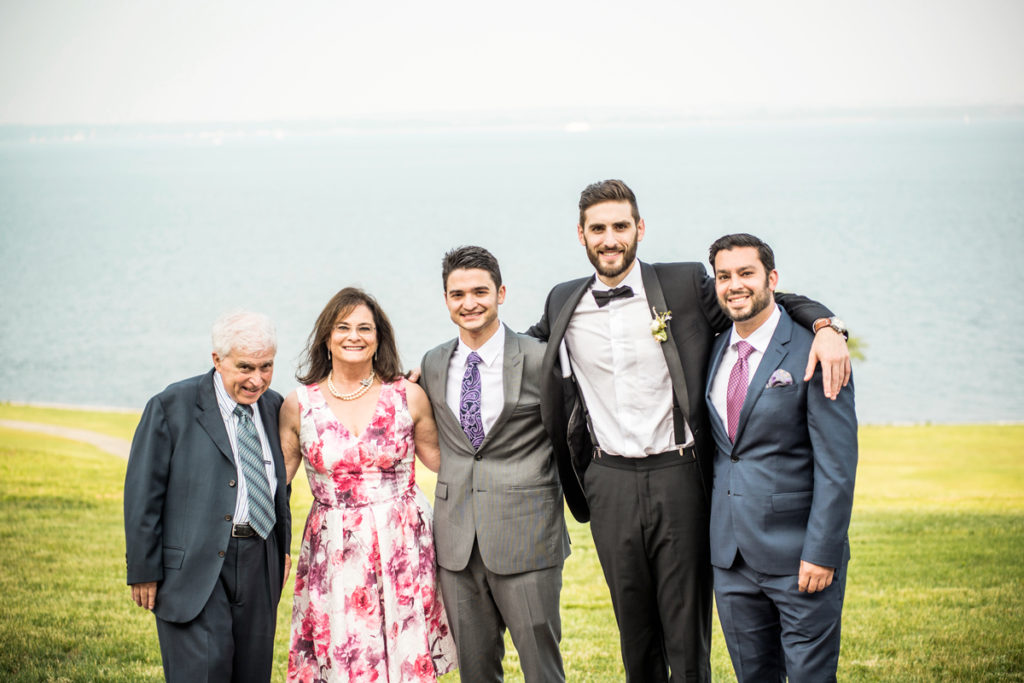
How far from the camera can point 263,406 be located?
4.12m

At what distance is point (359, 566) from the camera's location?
4.18 metres

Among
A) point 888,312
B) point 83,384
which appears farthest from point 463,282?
point 888,312

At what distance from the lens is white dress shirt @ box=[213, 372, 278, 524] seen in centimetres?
388

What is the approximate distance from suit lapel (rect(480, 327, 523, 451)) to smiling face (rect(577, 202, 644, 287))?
1.86ft

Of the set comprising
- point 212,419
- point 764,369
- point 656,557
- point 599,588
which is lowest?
point 599,588

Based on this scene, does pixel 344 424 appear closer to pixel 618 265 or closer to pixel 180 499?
pixel 180 499

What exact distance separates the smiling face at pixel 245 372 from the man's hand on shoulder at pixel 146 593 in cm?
83

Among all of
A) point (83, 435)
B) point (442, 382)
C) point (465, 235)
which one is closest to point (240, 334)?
point (442, 382)

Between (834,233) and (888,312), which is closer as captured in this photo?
(888,312)

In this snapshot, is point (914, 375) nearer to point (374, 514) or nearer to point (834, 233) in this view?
point (834, 233)

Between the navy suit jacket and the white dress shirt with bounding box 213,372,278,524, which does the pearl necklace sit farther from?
the navy suit jacket

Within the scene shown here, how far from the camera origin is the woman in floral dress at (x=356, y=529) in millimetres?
4184

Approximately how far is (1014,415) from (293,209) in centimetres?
5670

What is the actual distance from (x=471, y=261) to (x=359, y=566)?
1.50 m
